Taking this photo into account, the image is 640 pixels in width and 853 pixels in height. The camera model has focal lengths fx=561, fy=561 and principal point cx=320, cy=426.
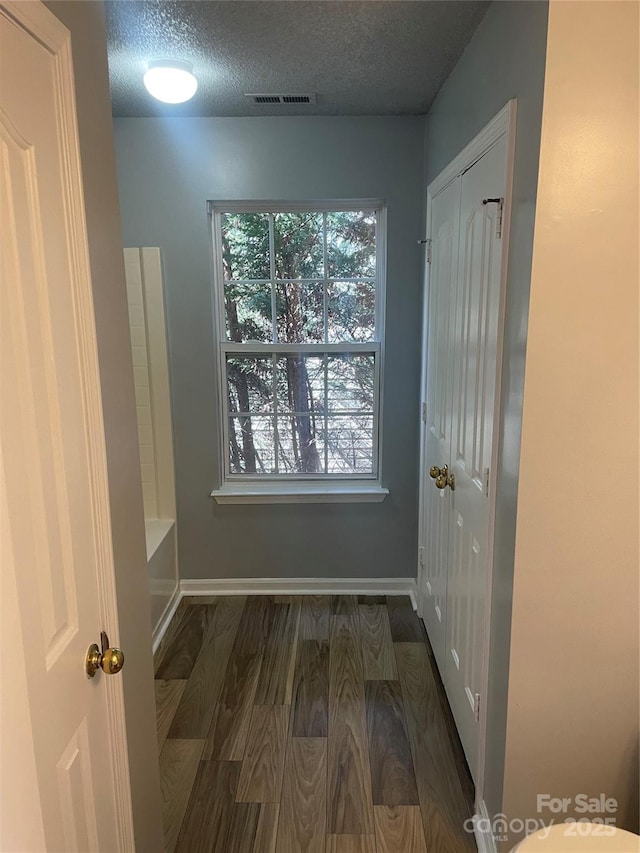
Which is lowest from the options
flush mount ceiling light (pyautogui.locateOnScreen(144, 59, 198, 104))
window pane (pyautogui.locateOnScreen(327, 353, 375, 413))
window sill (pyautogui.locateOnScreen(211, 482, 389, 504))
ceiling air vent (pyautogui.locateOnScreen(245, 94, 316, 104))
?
window sill (pyautogui.locateOnScreen(211, 482, 389, 504))

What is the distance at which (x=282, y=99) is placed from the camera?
2498mm

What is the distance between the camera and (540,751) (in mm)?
1562

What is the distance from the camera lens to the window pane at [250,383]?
121 inches

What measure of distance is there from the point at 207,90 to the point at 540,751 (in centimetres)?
270

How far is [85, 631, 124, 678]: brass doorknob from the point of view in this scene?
3.73 feet

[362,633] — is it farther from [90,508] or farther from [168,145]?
[168,145]

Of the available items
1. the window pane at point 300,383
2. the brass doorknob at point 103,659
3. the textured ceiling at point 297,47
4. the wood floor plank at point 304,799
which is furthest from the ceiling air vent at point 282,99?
the wood floor plank at point 304,799

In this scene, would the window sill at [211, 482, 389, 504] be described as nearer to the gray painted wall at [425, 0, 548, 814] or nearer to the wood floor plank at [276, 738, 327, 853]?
the wood floor plank at [276, 738, 327, 853]

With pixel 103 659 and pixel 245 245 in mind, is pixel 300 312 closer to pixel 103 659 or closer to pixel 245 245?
pixel 245 245

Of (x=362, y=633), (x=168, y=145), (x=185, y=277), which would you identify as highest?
(x=168, y=145)

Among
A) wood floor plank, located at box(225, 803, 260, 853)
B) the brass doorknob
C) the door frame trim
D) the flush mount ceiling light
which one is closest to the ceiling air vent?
the flush mount ceiling light

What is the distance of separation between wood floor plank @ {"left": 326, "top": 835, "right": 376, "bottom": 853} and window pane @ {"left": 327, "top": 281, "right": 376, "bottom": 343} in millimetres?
2184

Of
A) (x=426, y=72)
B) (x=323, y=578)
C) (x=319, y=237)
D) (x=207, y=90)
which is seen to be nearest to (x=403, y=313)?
(x=319, y=237)

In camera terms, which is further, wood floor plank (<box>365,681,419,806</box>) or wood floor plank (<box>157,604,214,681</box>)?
wood floor plank (<box>157,604,214,681</box>)
